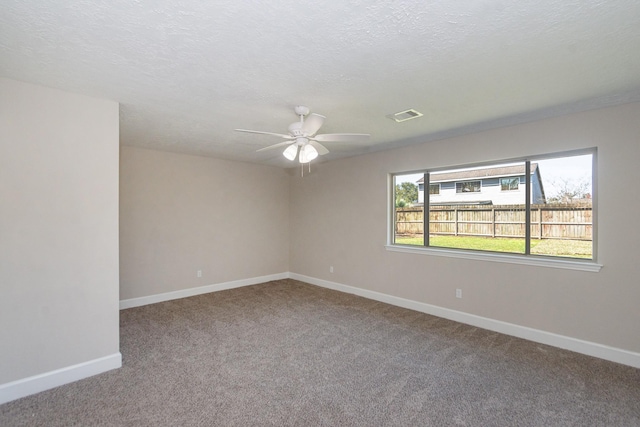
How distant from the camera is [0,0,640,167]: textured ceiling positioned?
61.8 inches

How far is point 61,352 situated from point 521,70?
14.1 feet

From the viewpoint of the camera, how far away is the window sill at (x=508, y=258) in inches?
120

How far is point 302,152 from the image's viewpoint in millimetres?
2959

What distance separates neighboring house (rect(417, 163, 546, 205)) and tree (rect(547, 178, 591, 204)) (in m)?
0.13

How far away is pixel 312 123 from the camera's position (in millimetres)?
2586

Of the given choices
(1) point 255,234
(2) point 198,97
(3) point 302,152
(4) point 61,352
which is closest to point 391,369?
(3) point 302,152

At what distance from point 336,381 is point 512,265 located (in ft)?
8.11

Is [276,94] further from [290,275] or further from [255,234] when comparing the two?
[290,275]

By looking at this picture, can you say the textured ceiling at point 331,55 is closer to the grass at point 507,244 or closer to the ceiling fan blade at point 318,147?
the ceiling fan blade at point 318,147

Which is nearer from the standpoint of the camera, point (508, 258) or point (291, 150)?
point (291, 150)

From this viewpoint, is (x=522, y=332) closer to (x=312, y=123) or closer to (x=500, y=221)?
(x=500, y=221)

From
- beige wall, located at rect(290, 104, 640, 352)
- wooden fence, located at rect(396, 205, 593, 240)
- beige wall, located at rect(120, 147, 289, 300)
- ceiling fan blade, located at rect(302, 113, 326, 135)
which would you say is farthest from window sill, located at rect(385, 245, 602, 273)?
beige wall, located at rect(120, 147, 289, 300)

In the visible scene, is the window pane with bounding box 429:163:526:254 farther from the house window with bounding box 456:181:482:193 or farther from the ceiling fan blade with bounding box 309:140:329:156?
the ceiling fan blade with bounding box 309:140:329:156

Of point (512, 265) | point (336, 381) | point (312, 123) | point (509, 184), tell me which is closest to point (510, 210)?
point (509, 184)
